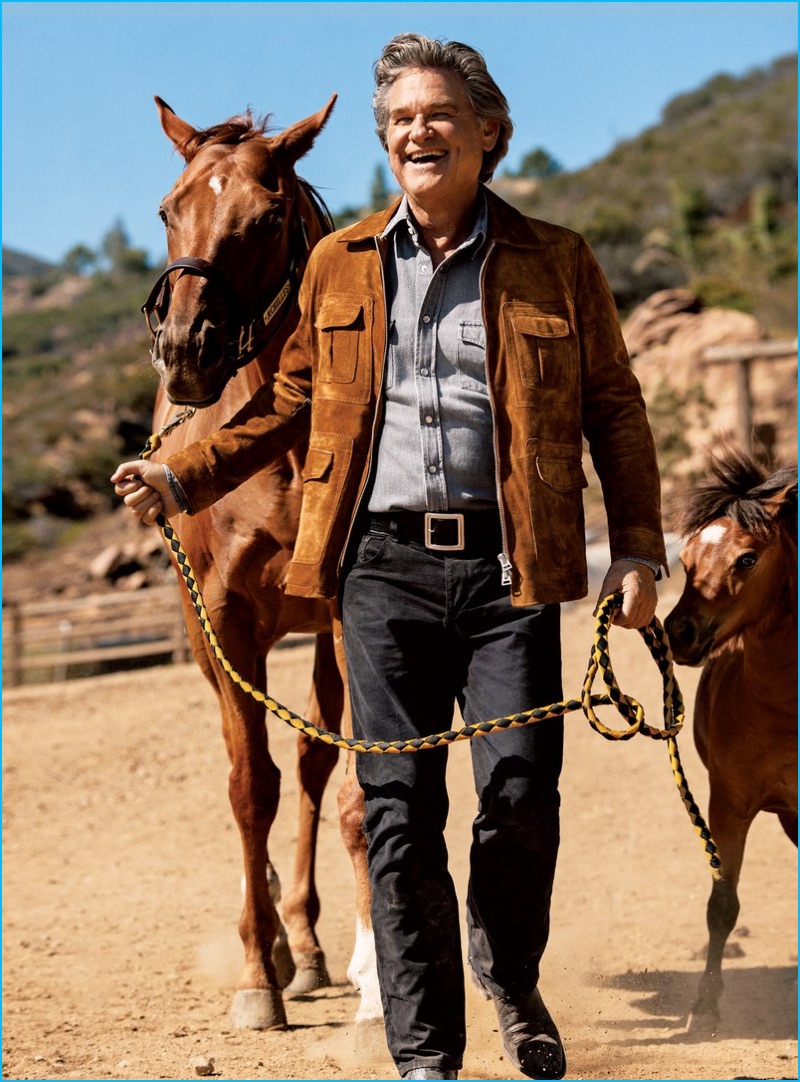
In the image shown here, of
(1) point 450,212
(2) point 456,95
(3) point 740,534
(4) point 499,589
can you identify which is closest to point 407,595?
(4) point 499,589

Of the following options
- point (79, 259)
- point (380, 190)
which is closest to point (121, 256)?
point (79, 259)

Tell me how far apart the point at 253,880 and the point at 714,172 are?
45.3 m

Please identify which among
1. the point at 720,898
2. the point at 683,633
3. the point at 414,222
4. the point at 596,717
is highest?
the point at 414,222

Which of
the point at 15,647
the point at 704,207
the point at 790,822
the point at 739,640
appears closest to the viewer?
the point at 739,640

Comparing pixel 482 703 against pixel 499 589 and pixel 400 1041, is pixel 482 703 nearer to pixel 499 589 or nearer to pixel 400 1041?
pixel 499 589

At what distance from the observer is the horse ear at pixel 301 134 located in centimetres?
420

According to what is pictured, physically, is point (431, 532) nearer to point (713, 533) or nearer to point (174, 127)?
point (713, 533)

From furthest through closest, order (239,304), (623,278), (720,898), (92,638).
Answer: (623,278) → (92,638) → (720,898) → (239,304)

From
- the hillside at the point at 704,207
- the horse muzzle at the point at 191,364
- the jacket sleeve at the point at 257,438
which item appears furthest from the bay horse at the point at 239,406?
the hillside at the point at 704,207

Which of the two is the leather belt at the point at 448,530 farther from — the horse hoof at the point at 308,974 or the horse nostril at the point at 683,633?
the horse hoof at the point at 308,974

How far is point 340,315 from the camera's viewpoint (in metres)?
3.23

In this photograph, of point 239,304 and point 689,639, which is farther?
point 689,639

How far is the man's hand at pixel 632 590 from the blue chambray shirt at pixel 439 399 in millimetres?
371

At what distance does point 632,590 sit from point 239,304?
1.46m
